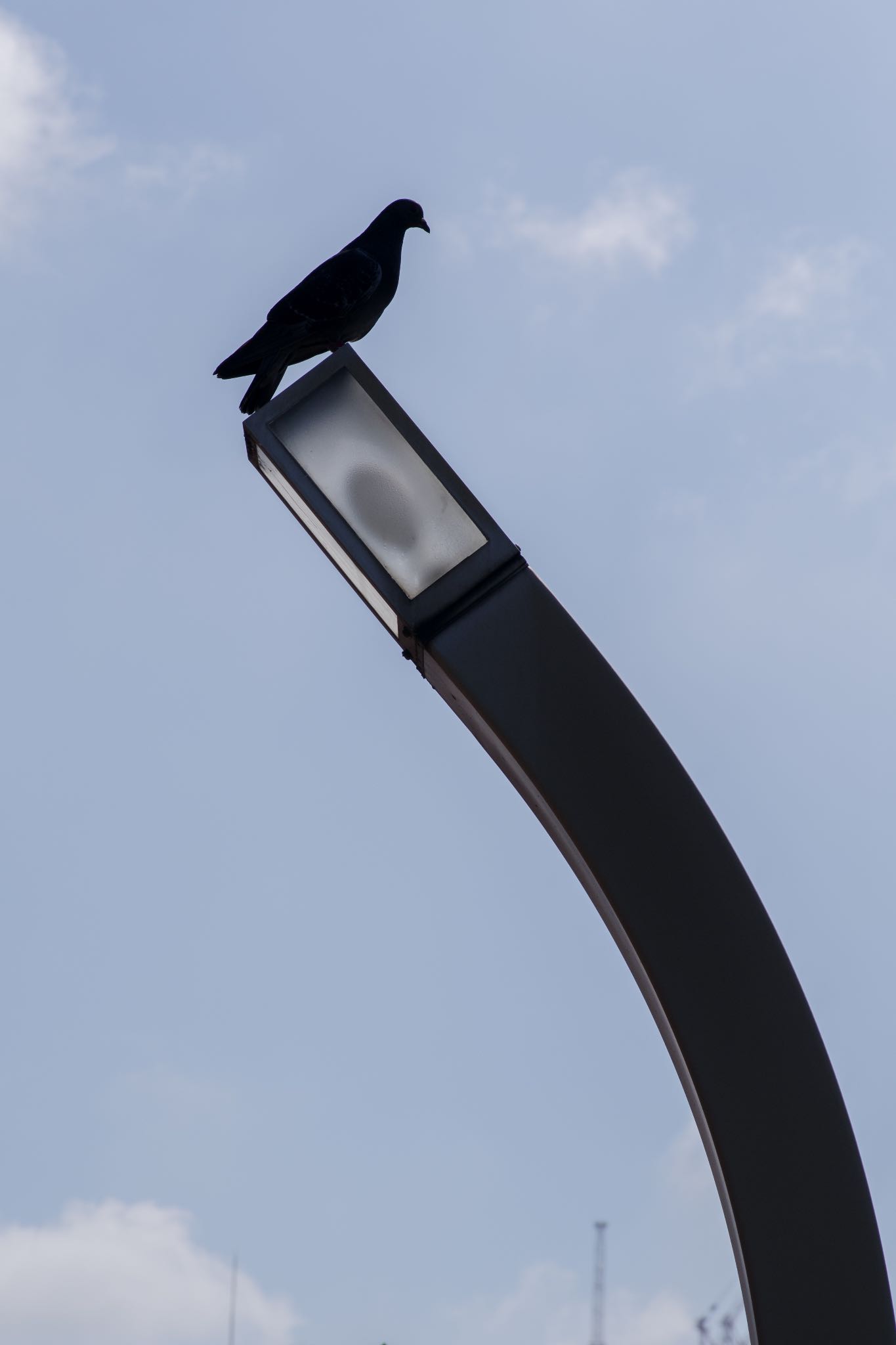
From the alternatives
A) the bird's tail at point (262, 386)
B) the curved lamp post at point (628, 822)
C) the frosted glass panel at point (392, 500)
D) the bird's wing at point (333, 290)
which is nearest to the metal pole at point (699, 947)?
the curved lamp post at point (628, 822)

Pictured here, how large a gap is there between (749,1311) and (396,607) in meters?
1.55

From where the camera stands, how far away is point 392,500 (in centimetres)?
321

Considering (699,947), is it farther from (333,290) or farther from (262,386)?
(333,290)

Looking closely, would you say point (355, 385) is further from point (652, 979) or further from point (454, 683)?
point (652, 979)

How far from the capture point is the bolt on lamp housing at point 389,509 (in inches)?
126

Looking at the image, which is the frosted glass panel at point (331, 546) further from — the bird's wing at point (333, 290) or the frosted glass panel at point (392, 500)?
the bird's wing at point (333, 290)

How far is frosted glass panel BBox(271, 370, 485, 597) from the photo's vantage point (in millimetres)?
3201

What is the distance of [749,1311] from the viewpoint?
2.71 m

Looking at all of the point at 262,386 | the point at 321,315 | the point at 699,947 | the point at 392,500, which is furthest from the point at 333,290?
the point at 699,947

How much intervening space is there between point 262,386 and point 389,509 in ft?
3.22

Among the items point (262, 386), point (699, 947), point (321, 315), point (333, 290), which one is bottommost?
point (699, 947)

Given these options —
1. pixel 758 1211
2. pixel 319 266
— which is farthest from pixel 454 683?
pixel 319 266

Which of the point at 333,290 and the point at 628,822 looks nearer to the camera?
the point at 628,822

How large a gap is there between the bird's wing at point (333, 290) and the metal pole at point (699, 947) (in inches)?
48.5
